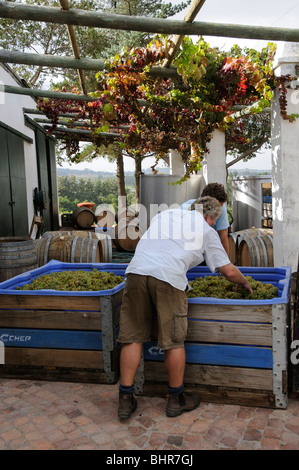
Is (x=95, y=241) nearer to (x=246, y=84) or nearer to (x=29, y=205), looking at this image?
(x=246, y=84)

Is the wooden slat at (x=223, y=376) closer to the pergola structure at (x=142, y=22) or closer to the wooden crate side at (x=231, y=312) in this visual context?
the wooden crate side at (x=231, y=312)

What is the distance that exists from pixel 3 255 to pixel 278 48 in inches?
187

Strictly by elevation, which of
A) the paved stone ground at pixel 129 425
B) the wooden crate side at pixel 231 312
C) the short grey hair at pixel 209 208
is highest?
the short grey hair at pixel 209 208

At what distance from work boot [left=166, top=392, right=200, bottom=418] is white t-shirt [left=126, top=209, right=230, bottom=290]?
0.84 m

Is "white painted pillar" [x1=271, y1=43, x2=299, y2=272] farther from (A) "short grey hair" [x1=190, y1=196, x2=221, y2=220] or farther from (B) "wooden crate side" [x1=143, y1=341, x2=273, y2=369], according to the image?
(B) "wooden crate side" [x1=143, y1=341, x2=273, y2=369]

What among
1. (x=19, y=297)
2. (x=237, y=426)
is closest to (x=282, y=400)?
(x=237, y=426)

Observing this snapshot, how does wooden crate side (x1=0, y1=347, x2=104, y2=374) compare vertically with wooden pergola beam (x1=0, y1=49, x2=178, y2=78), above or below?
below

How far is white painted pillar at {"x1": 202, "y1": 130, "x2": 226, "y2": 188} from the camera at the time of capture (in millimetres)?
7902

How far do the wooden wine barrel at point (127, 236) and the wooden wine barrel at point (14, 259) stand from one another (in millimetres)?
4549

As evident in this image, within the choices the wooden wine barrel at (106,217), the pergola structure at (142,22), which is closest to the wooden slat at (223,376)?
the pergola structure at (142,22)

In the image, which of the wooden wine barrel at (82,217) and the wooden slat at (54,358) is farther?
the wooden wine barrel at (82,217)

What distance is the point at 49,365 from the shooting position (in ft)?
11.6

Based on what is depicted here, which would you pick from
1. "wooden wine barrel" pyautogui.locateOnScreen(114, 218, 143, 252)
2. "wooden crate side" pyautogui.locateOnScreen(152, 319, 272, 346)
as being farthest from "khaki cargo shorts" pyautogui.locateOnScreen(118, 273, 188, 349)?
"wooden wine barrel" pyautogui.locateOnScreen(114, 218, 143, 252)

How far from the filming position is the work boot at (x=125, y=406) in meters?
2.90
